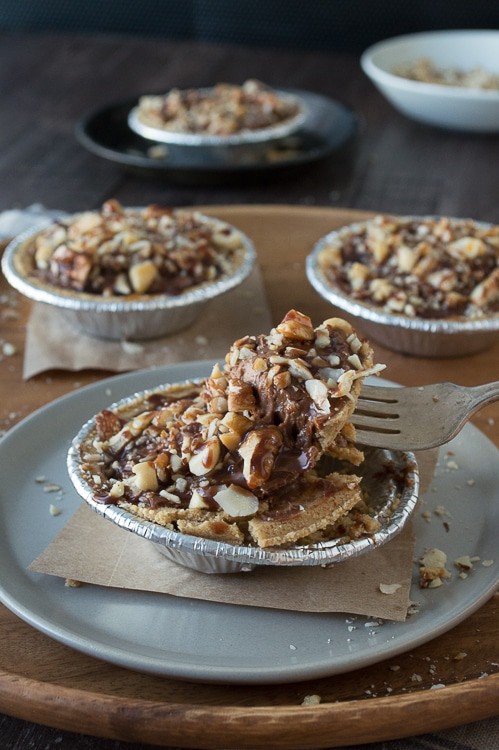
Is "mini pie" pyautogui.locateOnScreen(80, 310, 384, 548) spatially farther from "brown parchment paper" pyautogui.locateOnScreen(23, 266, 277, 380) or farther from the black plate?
the black plate

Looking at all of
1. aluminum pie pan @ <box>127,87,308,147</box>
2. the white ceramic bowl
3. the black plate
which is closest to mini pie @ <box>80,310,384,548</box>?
the black plate

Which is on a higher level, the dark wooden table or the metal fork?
the metal fork

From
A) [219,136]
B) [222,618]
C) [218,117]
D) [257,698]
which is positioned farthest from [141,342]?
[218,117]

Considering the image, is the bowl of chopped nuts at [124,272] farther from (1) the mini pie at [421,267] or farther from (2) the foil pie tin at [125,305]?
(1) the mini pie at [421,267]

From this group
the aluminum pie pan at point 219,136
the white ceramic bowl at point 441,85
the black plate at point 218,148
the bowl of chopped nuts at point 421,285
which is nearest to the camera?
the bowl of chopped nuts at point 421,285

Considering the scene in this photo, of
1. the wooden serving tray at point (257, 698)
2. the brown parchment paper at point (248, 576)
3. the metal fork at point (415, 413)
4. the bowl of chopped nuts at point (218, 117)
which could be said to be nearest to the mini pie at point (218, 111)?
the bowl of chopped nuts at point (218, 117)

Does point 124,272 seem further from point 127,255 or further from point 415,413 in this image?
point 415,413

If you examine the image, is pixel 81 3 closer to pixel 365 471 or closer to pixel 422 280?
pixel 422 280

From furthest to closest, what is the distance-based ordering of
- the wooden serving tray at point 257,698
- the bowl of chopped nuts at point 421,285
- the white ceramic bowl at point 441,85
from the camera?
the white ceramic bowl at point 441,85, the bowl of chopped nuts at point 421,285, the wooden serving tray at point 257,698
